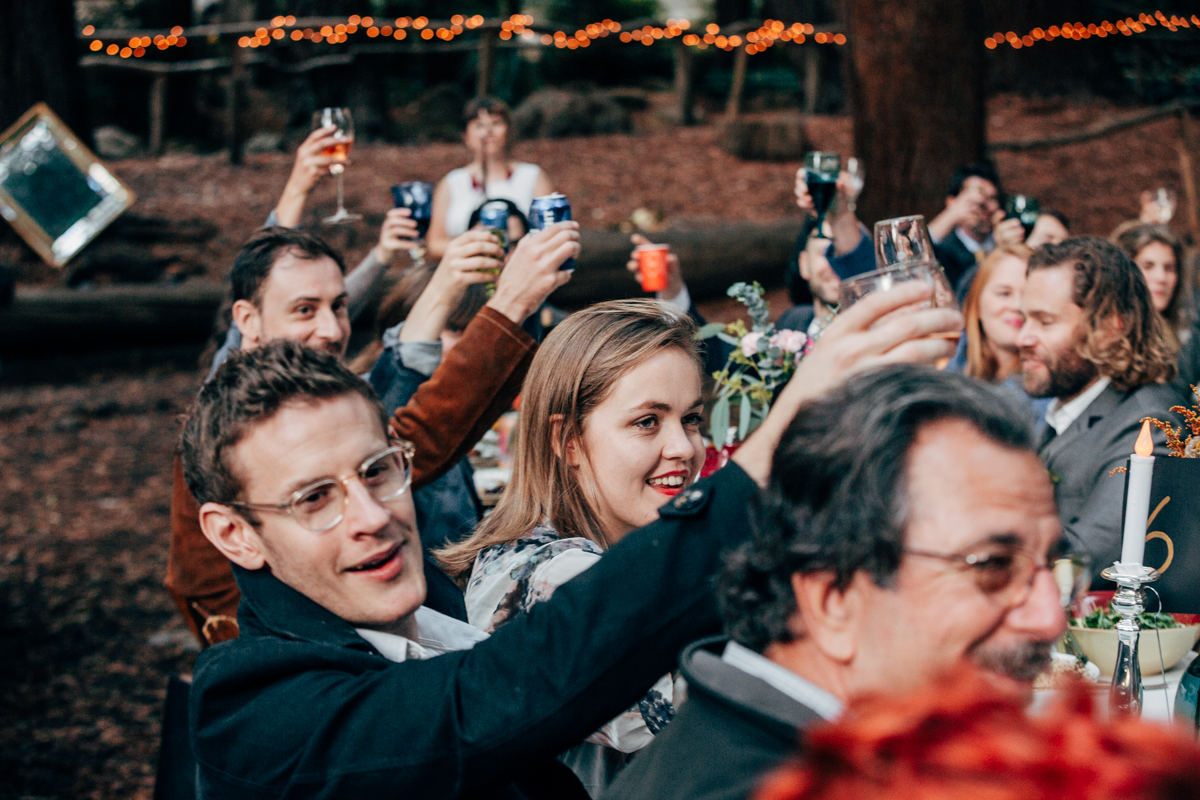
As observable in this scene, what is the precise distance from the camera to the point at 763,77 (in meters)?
17.3

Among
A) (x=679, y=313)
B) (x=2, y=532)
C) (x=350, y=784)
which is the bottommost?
(x=2, y=532)

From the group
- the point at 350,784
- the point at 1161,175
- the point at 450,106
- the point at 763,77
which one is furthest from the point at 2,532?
the point at 763,77

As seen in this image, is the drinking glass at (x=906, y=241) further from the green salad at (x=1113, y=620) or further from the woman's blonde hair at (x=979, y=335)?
the woman's blonde hair at (x=979, y=335)

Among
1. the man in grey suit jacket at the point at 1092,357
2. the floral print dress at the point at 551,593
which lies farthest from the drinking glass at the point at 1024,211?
the floral print dress at the point at 551,593

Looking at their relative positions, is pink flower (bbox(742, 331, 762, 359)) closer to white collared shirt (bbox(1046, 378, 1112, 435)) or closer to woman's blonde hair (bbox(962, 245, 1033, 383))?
white collared shirt (bbox(1046, 378, 1112, 435))

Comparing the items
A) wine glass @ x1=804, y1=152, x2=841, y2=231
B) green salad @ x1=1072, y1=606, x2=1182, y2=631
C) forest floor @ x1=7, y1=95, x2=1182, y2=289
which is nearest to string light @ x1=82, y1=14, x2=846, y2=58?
forest floor @ x1=7, y1=95, x2=1182, y2=289

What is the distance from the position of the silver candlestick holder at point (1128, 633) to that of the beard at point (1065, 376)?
1.32 meters

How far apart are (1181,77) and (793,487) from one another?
17.0 m

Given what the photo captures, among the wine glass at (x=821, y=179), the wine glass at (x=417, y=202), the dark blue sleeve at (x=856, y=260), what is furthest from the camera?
the wine glass at (x=417, y=202)

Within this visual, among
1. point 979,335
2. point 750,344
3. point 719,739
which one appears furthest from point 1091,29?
point 719,739

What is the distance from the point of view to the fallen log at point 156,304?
859 centimetres

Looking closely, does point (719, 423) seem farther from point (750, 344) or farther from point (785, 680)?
point (785, 680)

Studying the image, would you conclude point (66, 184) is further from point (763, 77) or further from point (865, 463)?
point (763, 77)

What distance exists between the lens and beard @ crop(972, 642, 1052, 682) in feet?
3.66
